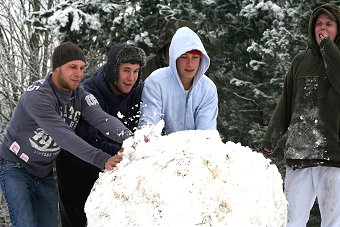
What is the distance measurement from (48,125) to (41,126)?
7 centimetres

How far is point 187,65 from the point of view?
4.45m

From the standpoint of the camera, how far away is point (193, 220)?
10.1 feet

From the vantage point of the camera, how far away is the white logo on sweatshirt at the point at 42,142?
4105 millimetres

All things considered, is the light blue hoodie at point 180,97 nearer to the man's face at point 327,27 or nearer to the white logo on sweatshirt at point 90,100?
the white logo on sweatshirt at point 90,100

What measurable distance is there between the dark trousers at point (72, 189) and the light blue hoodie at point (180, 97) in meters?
0.78

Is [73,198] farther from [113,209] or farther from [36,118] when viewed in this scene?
[113,209]

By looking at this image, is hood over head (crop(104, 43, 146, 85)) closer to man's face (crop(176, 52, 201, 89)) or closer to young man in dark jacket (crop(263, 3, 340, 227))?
man's face (crop(176, 52, 201, 89))

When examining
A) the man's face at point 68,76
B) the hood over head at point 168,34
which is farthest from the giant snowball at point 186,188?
the hood over head at point 168,34

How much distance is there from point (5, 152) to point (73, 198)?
0.83m

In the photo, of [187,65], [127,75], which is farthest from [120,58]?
[187,65]

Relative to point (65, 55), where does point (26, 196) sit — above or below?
below

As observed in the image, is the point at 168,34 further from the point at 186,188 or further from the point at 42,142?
the point at 186,188

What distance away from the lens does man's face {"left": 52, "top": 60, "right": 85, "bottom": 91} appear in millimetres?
4070

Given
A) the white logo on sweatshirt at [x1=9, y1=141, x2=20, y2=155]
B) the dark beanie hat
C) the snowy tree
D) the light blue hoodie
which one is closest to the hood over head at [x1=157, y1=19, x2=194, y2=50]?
the light blue hoodie
